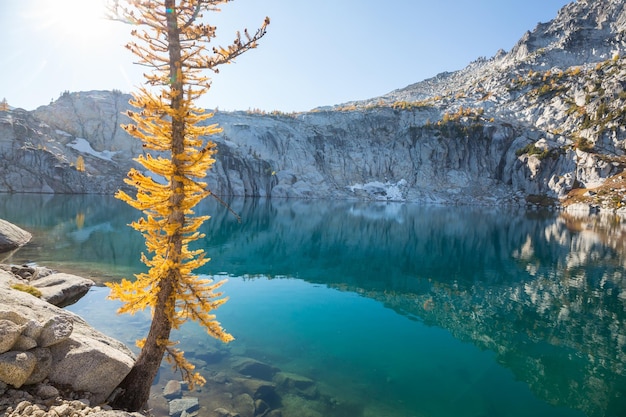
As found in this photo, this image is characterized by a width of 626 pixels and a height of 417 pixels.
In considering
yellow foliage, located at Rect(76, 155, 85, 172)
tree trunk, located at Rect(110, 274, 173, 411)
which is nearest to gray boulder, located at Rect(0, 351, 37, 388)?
tree trunk, located at Rect(110, 274, 173, 411)

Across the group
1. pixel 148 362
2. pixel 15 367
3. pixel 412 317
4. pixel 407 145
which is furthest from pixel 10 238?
pixel 407 145

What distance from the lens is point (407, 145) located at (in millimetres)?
161625

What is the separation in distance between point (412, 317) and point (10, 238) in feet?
111

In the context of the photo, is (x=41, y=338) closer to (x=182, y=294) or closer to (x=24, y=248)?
(x=182, y=294)

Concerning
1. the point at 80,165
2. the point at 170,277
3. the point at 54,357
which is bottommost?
the point at 54,357

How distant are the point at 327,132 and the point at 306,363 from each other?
15514 cm

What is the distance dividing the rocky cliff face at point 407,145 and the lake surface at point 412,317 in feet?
267

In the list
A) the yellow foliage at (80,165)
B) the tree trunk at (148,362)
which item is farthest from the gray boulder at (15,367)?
the yellow foliage at (80,165)

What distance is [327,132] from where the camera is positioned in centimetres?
16325

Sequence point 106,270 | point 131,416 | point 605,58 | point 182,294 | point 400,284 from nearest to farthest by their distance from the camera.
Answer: point 131,416 → point 182,294 → point 106,270 → point 400,284 → point 605,58

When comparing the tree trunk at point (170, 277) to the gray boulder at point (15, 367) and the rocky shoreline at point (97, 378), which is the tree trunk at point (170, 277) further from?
the gray boulder at point (15, 367)

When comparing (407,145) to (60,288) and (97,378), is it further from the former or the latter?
(97,378)

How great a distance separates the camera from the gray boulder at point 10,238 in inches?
1125

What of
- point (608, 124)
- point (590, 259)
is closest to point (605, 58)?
point (608, 124)
